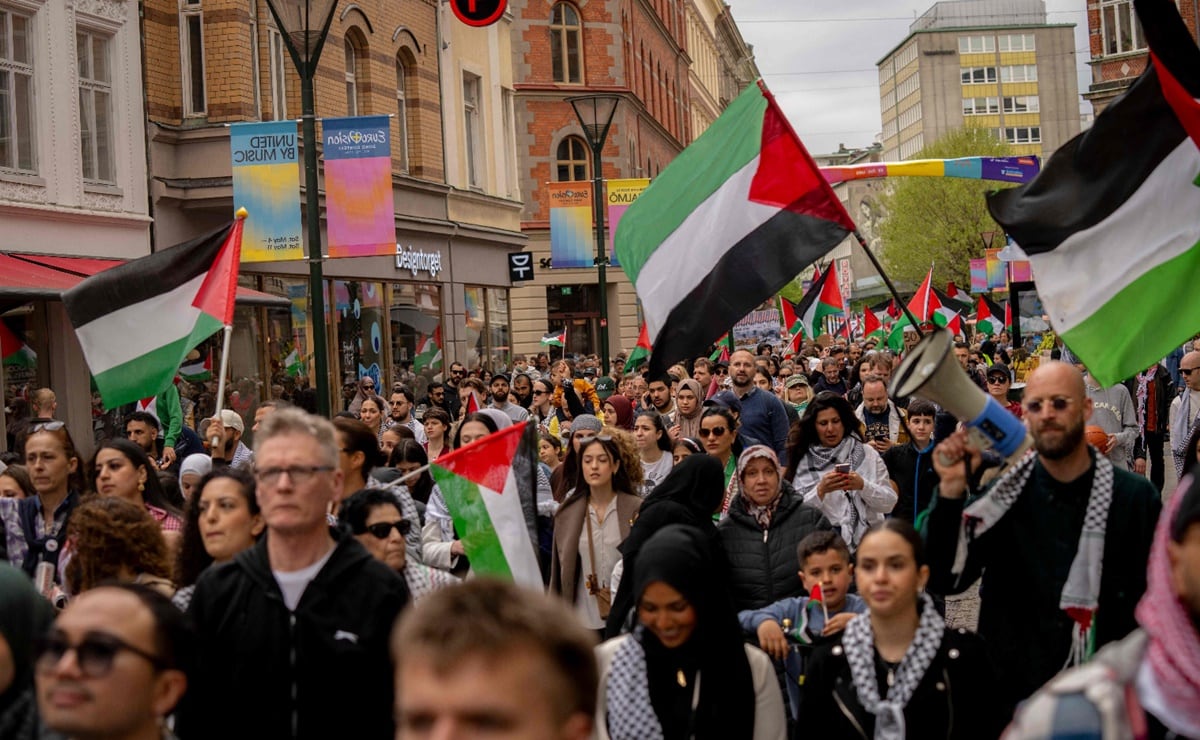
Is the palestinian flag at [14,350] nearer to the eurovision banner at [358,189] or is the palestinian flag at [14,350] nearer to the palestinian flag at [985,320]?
the eurovision banner at [358,189]

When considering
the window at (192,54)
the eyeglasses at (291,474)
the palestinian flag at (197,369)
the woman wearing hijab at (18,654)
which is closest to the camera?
the woman wearing hijab at (18,654)

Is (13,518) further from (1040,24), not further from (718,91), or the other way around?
(1040,24)

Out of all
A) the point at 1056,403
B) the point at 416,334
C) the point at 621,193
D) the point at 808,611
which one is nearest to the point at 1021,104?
the point at 416,334

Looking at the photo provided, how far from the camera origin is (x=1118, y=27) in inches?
2274

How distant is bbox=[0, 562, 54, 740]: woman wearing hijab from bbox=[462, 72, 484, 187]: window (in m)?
30.7

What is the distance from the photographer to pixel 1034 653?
522 cm

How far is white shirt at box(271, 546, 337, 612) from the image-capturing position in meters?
4.29

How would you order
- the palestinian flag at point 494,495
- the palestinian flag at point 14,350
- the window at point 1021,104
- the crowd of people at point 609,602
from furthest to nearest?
the window at point 1021,104 → the palestinian flag at point 14,350 → the palestinian flag at point 494,495 → the crowd of people at point 609,602

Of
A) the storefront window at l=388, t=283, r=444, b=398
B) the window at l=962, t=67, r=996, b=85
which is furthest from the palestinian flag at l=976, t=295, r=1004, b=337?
the window at l=962, t=67, r=996, b=85

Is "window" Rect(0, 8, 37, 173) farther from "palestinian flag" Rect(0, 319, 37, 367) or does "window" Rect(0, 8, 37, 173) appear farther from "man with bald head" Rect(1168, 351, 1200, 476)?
"man with bald head" Rect(1168, 351, 1200, 476)

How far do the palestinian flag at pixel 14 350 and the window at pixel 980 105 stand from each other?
493ft

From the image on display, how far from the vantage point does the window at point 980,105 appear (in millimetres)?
160375

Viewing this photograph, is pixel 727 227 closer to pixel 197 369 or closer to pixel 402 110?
pixel 197 369


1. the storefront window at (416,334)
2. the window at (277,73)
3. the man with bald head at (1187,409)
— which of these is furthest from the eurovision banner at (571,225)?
the man with bald head at (1187,409)
